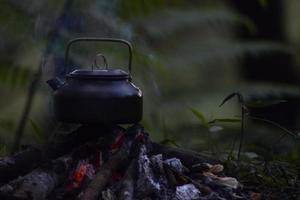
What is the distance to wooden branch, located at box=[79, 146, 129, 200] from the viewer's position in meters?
2.43

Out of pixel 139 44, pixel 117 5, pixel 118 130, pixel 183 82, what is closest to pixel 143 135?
pixel 118 130

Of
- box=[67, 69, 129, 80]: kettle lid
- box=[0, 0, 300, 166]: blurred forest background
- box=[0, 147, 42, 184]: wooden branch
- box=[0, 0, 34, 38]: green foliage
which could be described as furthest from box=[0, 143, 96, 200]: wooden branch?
box=[0, 0, 34, 38]: green foliage

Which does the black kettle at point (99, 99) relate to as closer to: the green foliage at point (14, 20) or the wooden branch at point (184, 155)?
the wooden branch at point (184, 155)

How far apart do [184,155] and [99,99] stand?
1.40 ft

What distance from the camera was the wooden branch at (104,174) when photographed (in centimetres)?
243

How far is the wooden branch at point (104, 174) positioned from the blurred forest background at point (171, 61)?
1.49 ft

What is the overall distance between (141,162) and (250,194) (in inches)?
15.7

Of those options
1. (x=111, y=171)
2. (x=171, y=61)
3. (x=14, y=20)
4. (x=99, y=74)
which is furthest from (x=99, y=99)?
(x=171, y=61)

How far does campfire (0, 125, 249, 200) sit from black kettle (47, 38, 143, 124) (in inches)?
4.5

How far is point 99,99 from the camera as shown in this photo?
2.58 m

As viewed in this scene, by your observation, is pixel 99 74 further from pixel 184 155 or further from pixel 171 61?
pixel 171 61

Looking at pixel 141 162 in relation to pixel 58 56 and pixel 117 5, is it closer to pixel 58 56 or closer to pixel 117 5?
pixel 58 56

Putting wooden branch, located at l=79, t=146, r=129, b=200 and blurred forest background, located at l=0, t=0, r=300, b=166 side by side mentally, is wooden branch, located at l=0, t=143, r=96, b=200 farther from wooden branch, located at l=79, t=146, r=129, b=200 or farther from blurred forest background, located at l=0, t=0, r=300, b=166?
blurred forest background, located at l=0, t=0, r=300, b=166

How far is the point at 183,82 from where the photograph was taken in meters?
9.73
